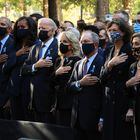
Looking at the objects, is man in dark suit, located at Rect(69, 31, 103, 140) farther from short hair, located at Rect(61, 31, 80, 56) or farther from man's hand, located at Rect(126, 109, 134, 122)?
man's hand, located at Rect(126, 109, 134, 122)

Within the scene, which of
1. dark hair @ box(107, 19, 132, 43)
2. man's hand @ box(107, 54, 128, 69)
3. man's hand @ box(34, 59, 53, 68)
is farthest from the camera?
man's hand @ box(34, 59, 53, 68)

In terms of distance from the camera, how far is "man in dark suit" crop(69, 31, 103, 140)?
6836 millimetres

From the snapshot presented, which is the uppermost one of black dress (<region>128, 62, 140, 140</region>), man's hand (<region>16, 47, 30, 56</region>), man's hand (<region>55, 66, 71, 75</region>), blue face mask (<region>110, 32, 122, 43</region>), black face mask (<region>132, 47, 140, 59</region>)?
blue face mask (<region>110, 32, 122, 43</region>)

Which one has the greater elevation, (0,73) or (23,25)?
(23,25)

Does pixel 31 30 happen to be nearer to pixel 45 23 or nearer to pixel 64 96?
pixel 45 23

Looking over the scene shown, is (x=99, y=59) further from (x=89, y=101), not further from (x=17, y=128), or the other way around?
(x=17, y=128)

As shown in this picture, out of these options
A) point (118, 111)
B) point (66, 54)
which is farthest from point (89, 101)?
point (66, 54)

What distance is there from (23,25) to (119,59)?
2.16 m

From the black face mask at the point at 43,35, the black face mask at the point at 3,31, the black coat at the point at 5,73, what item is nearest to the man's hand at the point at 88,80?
the black face mask at the point at 43,35

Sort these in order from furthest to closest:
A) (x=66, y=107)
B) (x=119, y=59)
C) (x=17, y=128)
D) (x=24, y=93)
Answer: (x=24, y=93)
(x=66, y=107)
(x=119, y=59)
(x=17, y=128)

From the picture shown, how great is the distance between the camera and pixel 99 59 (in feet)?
22.8

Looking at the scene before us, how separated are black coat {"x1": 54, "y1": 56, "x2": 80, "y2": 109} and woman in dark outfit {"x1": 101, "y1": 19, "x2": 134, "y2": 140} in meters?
0.66

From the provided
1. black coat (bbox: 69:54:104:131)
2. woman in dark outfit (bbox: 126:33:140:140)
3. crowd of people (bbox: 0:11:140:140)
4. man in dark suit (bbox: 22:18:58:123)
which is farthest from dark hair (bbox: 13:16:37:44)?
woman in dark outfit (bbox: 126:33:140:140)

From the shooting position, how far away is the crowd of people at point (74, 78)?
21.9 feet
